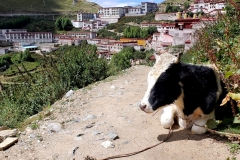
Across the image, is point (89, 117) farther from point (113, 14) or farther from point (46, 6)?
point (46, 6)

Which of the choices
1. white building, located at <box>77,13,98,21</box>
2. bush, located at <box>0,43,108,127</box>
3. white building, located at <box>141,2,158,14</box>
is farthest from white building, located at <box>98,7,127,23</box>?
bush, located at <box>0,43,108,127</box>

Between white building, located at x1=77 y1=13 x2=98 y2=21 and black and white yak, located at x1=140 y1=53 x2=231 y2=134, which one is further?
white building, located at x1=77 y1=13 x2=98 y2=21

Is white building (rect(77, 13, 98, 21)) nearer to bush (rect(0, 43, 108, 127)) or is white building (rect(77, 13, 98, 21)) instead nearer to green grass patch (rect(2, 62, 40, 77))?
green grass patch (rect(2, 62, 40, 77))

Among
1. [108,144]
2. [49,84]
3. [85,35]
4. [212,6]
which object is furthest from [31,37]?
[108,144]

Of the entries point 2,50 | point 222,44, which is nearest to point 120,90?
point 222,44

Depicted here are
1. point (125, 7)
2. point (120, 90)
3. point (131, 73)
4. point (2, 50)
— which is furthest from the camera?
point (125, 7)

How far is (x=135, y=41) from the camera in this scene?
1869 inches

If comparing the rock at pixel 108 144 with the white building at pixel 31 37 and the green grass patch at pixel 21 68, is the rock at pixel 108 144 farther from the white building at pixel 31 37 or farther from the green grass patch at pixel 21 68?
the white building at pixel 31 37

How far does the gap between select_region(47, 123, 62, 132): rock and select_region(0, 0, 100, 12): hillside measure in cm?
9653

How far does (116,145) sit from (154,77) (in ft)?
3.34

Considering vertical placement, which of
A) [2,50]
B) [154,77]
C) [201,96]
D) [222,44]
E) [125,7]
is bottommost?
[2,50]

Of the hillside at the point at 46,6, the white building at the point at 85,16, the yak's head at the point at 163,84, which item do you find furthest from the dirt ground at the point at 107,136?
the hillside at the point at 46,6

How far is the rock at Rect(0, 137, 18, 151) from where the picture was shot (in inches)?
145

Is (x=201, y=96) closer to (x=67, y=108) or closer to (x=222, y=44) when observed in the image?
(x=222, y=44)
